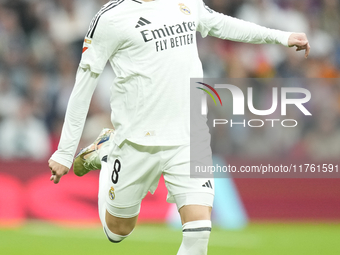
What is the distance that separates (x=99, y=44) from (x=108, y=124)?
5.03 m

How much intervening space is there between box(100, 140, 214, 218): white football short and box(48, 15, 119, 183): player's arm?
13.1 inches

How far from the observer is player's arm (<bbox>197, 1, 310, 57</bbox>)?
15.1 ft

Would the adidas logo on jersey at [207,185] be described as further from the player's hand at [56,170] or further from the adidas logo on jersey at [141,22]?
the adidas logo on jersey at [141,22]

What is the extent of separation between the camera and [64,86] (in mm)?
9680

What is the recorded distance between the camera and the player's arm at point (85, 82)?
420cm

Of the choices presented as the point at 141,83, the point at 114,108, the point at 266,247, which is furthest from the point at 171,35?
the point at 266,247

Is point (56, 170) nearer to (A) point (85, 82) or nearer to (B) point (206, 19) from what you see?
(A) point (85, 82)

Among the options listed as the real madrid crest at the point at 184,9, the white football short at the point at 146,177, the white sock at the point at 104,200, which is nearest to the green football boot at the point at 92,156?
the white sock at the point at 104,200

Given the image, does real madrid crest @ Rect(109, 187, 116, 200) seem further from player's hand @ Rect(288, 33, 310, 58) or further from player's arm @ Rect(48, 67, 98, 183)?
player's hand @ Rect(288, 33, 310, 58)

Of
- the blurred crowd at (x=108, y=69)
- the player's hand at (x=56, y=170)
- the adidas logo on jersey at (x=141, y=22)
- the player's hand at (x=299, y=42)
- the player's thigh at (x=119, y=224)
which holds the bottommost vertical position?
the blurred crowd at (x=108, y=69)

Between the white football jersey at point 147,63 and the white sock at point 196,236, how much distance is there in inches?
22.6

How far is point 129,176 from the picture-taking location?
4457 millimetres

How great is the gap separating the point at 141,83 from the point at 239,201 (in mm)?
5005

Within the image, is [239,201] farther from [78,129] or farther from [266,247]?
[78,129]
